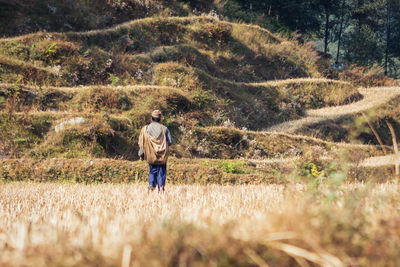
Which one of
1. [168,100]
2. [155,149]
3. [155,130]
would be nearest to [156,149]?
[155,149]

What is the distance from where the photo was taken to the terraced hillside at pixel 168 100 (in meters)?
12.4

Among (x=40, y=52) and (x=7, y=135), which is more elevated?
(x=40, y=52)

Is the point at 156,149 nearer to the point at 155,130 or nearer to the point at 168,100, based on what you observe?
the point at 155,130

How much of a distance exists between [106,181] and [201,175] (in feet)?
9.45

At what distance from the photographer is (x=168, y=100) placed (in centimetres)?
1770

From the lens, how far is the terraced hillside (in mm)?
12406

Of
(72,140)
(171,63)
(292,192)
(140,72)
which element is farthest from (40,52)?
(292,192)

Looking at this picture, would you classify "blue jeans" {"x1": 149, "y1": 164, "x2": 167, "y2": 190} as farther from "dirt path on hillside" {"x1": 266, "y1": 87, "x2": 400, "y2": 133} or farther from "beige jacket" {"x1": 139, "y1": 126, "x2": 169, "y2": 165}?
"dirt path on hillside" {"x1": 266, "y1": 87, "x2": 400, "y2": 133}

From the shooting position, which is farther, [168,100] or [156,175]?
[168,100]

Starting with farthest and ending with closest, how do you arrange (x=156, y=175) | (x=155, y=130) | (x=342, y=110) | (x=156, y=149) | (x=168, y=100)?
(x=342, y=110) < (x=168, y=100) < (x=156, y=175) < (x=155, y=130) < (x=156, y=149)

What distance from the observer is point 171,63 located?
21453 mm

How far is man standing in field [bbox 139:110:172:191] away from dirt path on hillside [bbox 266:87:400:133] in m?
13.9

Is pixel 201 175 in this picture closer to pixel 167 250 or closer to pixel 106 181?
pixel 106 181

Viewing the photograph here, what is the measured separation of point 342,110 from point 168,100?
1244 cm
